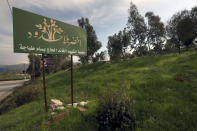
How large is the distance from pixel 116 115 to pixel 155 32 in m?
35.0

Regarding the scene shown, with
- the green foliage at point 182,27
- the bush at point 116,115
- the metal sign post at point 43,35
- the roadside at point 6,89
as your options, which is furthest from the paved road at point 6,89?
the green foliage at point 182,27

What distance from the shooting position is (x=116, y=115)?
3416 mm

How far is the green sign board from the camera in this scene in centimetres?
387

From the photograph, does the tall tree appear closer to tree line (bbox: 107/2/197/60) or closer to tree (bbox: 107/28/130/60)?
tree line (bbox: 107/2/197/60)

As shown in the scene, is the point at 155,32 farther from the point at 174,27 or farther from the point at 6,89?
the point at 6,89

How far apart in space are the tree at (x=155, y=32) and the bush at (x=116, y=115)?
113ft

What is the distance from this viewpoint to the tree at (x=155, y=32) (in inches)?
1226

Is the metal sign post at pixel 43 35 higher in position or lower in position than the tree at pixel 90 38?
lower

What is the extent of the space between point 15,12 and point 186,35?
3225cm

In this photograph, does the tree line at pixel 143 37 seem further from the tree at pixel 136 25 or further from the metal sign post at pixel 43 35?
the metal sign post at pixel 43 35

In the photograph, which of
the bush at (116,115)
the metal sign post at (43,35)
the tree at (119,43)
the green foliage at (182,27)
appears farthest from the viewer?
the tree at (119,43)

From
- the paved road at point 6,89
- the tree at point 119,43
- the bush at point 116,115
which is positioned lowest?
the paved road at point 6,89

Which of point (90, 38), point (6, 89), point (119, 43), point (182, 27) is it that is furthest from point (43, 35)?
point (90, 38)

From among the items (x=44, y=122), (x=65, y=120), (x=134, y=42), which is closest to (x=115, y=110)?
(x=65, y=120)
